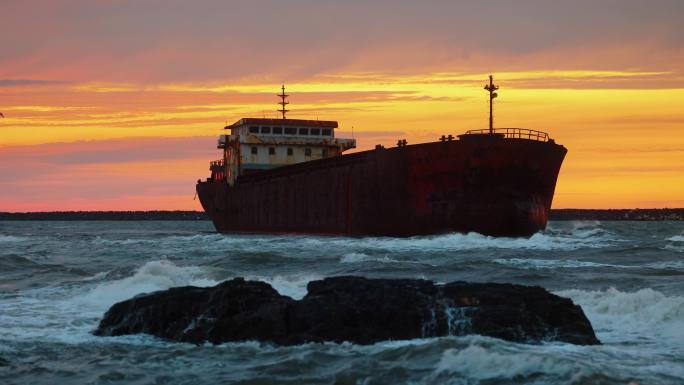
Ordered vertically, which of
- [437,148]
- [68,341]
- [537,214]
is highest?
[437,148]

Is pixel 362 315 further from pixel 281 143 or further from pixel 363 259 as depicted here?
pixel 281 143

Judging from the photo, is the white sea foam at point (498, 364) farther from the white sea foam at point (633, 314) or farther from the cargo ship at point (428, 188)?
the cargo ship at point (428, 188)

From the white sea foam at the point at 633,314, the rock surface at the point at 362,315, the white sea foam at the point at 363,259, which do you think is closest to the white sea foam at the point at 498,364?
the rock surface at the point at 362,315

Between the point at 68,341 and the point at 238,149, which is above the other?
the point at 238,149

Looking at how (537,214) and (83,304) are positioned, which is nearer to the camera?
(83,304)

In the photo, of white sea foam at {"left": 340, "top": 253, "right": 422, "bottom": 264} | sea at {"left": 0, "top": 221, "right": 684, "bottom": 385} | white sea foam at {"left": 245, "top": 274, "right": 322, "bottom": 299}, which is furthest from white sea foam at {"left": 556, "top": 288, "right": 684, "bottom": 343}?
white sea foam at {"left": 340, "top": 253, "right": 422, "bottom": 264}

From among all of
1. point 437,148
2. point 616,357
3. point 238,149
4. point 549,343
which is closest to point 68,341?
point 549,343

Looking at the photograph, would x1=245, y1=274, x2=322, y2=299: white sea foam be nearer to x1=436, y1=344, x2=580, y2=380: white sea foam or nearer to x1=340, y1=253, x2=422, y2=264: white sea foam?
x1=340, y1=253, x2=422, y2=264: white sea foam

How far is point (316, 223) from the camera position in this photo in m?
37.8

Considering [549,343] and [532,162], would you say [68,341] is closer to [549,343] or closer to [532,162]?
[549,343]

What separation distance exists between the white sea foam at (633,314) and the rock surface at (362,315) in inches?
44.3

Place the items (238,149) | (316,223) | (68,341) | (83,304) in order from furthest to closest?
(238,149) → (316,223) → (83,304) → (68,341)

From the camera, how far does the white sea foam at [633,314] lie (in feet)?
39.0

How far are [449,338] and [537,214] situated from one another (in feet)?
72.1
